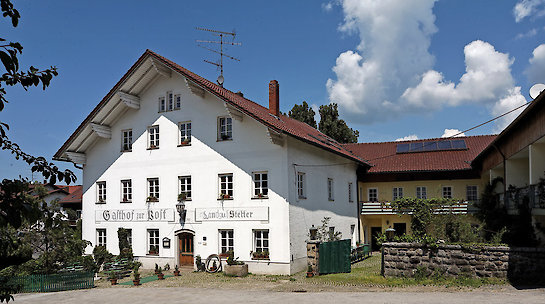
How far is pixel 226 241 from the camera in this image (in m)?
22.3

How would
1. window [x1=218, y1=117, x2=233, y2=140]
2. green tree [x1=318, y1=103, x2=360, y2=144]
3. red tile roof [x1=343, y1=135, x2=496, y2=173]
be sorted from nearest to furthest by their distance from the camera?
window [x1=218, y1=117, x2=233, y2=140], red tile roof [x1=343, y1=135, x2=496, y2=173], green tree [x1=318, y1=103, x2=360, y2=144]

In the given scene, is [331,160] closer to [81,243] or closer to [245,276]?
[245,276]

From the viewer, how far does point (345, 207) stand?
28.4 meters

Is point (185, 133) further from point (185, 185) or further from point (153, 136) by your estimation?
point (185, 185)

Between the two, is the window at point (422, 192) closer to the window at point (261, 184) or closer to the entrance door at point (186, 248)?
the window at point (261, 184)

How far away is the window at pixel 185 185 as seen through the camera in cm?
2348

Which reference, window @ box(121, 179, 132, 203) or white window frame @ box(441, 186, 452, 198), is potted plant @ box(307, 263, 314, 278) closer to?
window @ box(121, 179, 132, 203)

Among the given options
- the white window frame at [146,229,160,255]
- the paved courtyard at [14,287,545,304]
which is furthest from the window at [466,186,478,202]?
the white window frame at [146,229,160,255]

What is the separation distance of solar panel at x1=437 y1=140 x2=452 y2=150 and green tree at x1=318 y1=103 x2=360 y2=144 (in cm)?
1637

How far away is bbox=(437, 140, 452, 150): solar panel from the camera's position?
3334cm

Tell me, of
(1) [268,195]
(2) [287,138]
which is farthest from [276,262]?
(2) [287,138]

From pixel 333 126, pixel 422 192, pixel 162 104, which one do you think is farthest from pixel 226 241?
pixel 333 126

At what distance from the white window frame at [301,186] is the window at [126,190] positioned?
9.40m

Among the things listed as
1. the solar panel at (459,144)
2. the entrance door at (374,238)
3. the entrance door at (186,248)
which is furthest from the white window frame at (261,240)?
the solar panel at (459,144)
